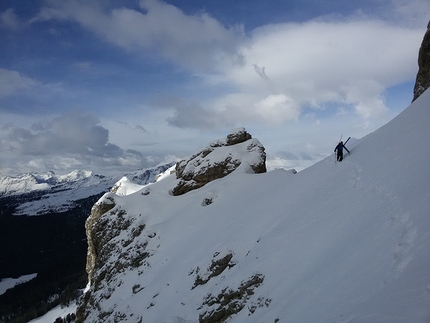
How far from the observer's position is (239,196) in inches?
1310

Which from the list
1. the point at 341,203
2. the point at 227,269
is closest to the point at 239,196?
the point at 227,269

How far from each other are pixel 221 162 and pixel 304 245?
27906mm

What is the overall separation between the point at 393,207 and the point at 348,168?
9.83 m

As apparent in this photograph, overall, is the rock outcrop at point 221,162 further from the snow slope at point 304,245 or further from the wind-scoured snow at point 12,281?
the wind-scoured snow at point 12,281

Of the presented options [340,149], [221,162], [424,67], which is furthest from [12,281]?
[424,67]

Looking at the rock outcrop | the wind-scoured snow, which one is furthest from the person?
the wind-scoured snow

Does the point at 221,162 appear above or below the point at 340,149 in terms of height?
above

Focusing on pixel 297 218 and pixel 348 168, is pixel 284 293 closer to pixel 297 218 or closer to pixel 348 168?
pixel 297 218

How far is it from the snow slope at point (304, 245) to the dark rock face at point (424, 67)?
9167 mm

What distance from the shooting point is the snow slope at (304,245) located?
8.48 m

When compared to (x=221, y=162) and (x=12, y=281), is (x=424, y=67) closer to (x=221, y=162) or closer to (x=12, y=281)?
(x=221, y=162)

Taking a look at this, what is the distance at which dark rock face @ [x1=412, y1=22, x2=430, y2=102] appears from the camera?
29352 millimetres

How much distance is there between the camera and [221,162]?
42094mm

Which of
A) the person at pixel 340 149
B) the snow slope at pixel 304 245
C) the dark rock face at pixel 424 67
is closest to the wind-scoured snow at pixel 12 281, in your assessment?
the snow slope at pixel 304 245
